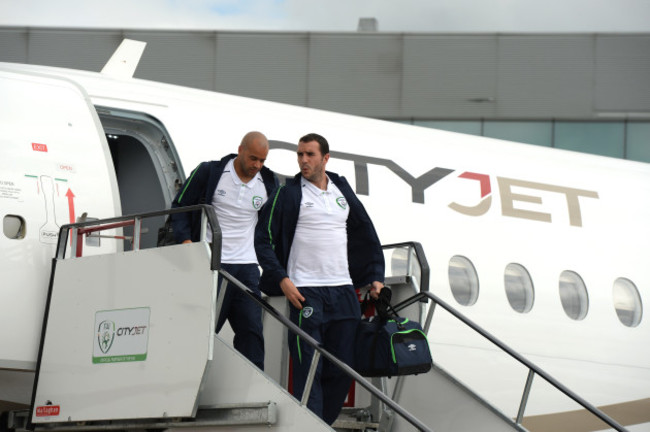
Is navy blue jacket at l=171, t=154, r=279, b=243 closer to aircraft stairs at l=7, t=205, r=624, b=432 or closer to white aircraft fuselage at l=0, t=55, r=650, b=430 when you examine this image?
aircraft stairs at l=7, t=205, r=624, b=432

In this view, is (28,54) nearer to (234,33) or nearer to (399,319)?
(234,33)

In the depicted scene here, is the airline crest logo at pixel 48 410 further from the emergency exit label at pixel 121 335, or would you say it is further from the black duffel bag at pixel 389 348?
the black duffel bag at pixel 389 348

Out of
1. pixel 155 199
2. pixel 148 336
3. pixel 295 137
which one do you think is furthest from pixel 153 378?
pixel 295 137

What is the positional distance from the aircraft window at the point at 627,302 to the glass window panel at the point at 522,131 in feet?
54.7

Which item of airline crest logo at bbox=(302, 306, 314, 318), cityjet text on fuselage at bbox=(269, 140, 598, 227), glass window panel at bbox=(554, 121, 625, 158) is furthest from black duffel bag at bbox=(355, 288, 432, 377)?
glass window panel at bbox=(554, 121, 625, 158)

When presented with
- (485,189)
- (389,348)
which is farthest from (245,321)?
(485,189)

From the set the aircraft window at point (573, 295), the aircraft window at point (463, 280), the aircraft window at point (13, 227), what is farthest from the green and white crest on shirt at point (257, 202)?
the aircraft window at point (573, 295)

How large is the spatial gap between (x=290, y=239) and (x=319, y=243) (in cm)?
19

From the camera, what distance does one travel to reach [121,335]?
6.20 metres

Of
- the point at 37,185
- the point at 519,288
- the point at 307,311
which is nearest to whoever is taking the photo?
the point at 307,311

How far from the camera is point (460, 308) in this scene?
9.16 meters

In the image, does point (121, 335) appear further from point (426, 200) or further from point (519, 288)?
point (519, 288)

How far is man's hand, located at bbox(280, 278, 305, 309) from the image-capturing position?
20.0 feet

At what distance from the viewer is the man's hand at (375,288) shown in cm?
657
